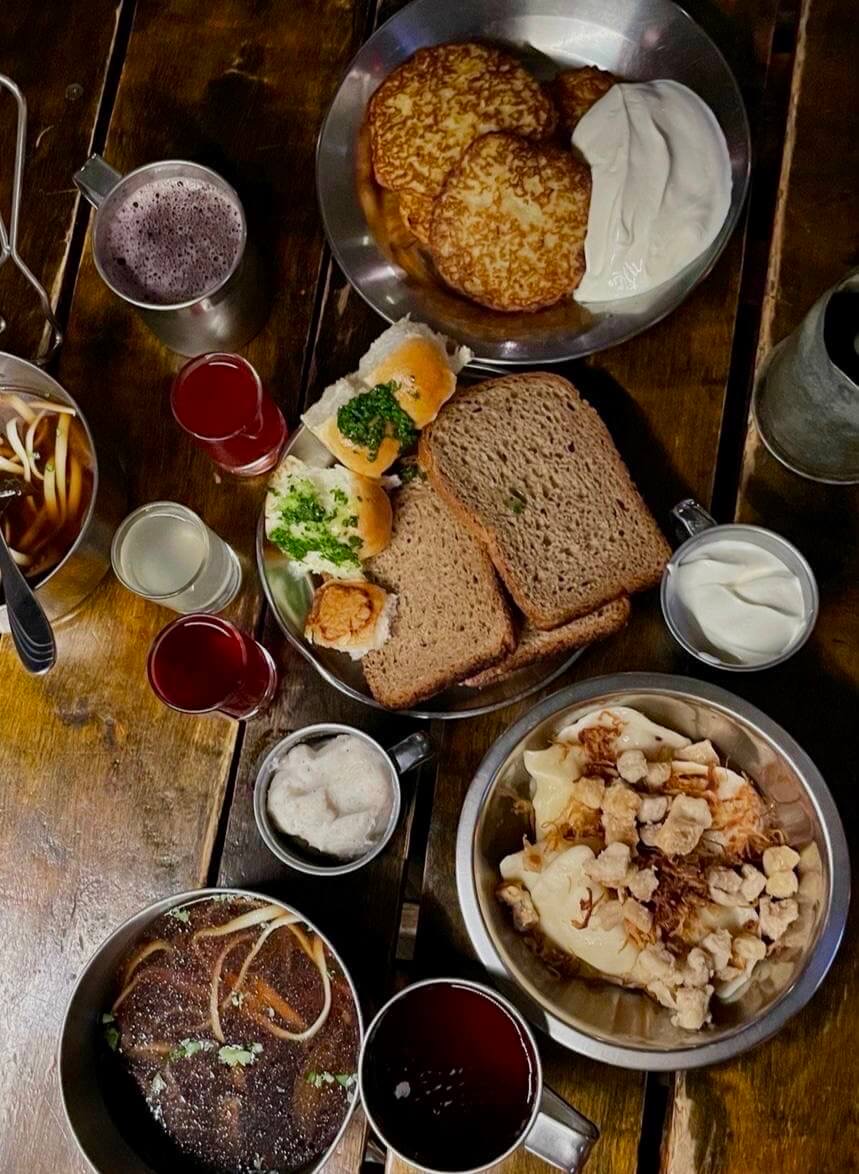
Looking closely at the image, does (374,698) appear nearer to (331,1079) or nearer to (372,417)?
(372,417)

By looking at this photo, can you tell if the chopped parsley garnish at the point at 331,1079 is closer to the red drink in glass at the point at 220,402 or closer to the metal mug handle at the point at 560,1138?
the metal mug handle at the point at 560,1138

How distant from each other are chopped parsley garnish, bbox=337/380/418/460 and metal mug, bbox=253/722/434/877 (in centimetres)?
41

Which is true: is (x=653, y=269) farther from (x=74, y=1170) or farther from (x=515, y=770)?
(x=74, y=1170)

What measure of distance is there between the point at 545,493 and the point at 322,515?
34 cm

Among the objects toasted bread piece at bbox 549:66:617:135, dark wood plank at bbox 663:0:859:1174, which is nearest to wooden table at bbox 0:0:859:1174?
dark wood plank at bbox 663:0:859:1174

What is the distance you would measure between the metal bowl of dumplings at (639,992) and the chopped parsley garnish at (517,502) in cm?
33

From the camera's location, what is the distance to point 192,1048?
60.5 inches

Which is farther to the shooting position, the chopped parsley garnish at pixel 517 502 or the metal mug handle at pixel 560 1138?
the chopped parsley garnish at pixel 517 502

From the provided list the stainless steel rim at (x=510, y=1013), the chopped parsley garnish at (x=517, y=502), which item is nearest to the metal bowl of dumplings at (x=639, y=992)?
the stainless steel rim at (x=510, y=1013)

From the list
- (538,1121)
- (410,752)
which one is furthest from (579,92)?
(538,1121)

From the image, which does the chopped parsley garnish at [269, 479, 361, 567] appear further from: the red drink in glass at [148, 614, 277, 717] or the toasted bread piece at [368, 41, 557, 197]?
the toasted bread piece at [368, 41, 557, 197]

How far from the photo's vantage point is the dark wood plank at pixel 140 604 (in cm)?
164

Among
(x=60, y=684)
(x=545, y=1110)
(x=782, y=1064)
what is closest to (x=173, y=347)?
(x=60, y=684)

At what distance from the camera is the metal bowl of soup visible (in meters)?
1.49
